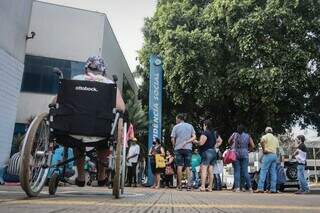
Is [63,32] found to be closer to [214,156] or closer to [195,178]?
[195,178]

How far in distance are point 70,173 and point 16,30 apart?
6.64 m

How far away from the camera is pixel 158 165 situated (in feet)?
44.7

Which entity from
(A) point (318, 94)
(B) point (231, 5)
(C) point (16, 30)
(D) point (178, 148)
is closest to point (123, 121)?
(D) point (178, 148)

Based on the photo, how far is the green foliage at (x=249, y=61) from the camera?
1970 cm

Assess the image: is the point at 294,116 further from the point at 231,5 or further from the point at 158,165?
the point at 158,165

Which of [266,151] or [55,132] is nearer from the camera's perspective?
[55,132]

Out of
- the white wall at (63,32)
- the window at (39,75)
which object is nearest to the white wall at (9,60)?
the window at (39,75)

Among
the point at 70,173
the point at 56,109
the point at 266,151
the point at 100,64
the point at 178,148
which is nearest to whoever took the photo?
the point at 56,109

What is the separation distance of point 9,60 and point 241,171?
7.26 meters

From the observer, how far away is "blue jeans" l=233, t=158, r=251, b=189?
11.9 m

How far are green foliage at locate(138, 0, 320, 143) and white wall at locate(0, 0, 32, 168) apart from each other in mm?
8068

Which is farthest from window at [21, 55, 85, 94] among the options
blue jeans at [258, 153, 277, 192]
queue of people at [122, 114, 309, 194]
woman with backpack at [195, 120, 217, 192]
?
blue jeans at [258, 153, 277, 192]

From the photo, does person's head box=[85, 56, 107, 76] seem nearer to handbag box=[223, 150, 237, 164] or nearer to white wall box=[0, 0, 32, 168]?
handbag box=[223, 150, 237, 164]

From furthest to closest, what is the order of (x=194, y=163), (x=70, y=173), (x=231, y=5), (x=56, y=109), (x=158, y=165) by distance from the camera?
1. (x=231, y=5)
2. (x=194, y=163)
3. (x=158, y=165)
4. (x=70, y=173)
5. (x=56, y=109)
